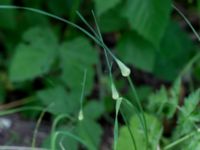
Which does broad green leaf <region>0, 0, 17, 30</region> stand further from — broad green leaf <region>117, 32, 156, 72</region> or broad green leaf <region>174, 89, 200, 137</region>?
broad green leaf <region>174, 89, 200, 137</region>

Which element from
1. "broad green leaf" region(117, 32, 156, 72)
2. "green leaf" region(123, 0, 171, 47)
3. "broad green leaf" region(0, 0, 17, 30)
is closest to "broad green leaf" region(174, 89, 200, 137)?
"green leaf" region(123, 0, 171, 47)

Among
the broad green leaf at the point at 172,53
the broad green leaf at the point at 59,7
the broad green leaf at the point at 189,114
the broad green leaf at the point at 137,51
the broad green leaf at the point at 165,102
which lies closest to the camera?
the broad green leaf at the point at 189,114

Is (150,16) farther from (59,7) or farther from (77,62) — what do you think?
(59,7)

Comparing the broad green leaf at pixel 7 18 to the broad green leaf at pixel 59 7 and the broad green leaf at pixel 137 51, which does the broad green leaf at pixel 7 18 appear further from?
the broad green leaf at pixel 137 51

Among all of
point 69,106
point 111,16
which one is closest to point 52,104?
point 69,106

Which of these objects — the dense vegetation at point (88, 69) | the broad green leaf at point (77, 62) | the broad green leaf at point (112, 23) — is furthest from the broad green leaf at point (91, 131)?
the broad green leaf at point (112, 23)

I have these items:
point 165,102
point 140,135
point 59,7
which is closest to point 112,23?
point 59,7

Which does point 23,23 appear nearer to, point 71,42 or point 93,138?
point 71,42
